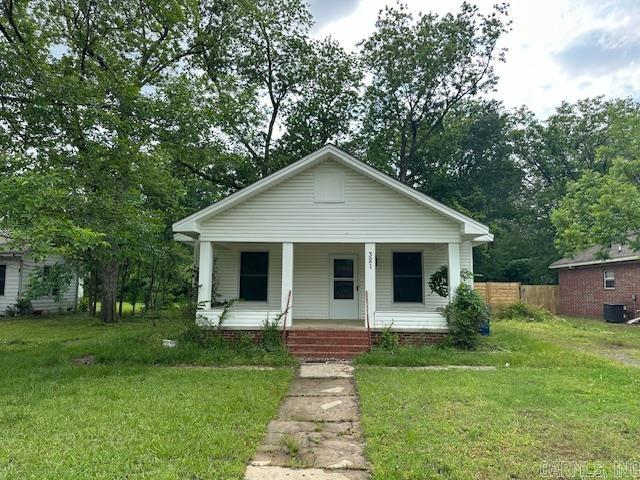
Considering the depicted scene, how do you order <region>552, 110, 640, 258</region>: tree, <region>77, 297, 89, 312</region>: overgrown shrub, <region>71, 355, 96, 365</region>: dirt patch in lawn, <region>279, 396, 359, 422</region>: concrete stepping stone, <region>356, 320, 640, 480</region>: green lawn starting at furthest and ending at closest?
1. <region>77, 297, 89, 312</region>: overgrown shrub
2. <region>552, 110, 640, 258</region>: tree
3. <region>71, 355, 96, 365</region>: dirt patch in lawn
4. <region>279, 396, 359, 422</region>: concrete stepping stone
5. <region>356, 320, 640, 480</region>: green lawn

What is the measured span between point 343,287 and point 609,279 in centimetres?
1496

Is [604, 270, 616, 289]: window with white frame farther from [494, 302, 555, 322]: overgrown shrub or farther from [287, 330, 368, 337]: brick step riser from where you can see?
[287, 330, 368, 337]: brick step riser

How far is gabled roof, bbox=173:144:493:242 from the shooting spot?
10.4 m

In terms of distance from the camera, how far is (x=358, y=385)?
22.9 ft

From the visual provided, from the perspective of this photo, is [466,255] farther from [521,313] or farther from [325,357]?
[521,313]


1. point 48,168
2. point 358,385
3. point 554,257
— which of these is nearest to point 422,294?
point 358,385

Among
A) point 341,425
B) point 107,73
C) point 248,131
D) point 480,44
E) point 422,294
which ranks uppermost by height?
point 480,44

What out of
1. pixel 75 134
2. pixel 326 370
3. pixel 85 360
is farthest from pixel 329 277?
pixel 75 134

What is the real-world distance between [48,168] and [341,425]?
862cm

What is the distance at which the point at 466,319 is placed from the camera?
992cm

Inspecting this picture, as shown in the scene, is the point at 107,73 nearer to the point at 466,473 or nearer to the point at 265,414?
the point at 265,414

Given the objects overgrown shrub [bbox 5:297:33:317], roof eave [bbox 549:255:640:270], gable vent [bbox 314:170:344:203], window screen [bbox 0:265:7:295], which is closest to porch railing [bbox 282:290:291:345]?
gable vent [bbox 314:170:344:203]

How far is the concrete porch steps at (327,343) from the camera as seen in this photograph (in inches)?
380

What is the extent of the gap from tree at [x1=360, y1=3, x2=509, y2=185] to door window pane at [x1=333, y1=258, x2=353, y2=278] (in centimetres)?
1421
